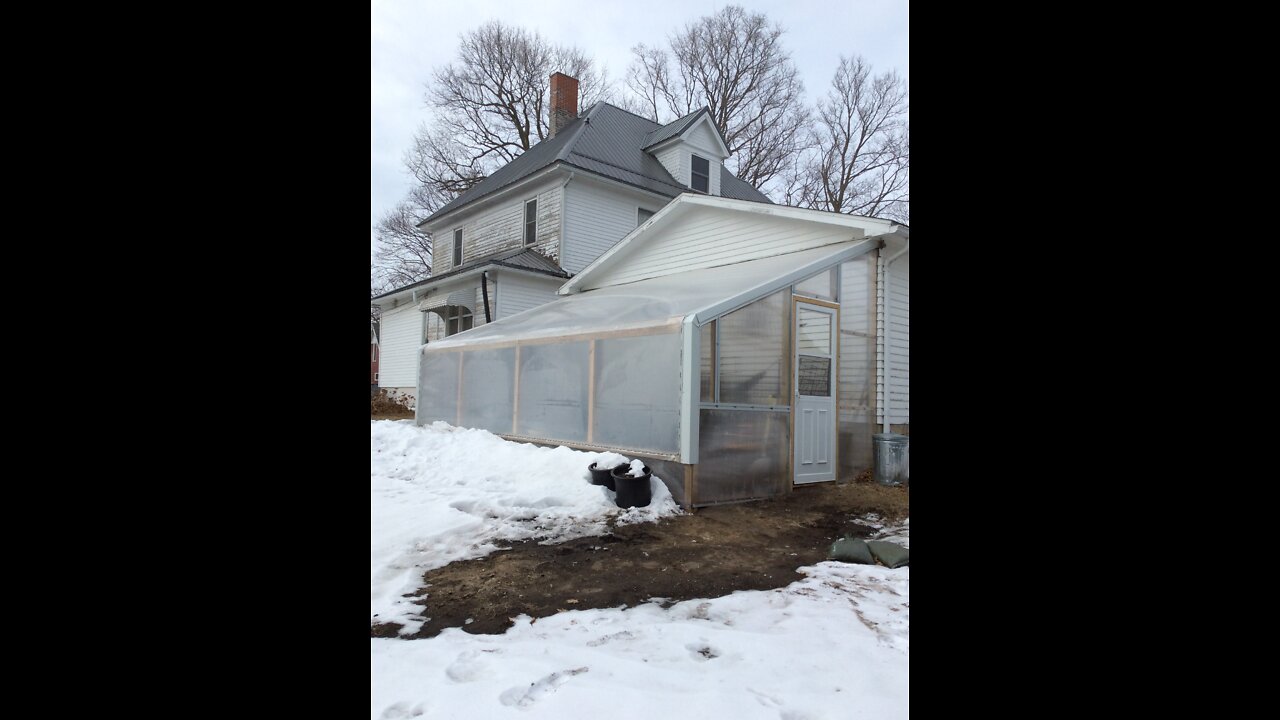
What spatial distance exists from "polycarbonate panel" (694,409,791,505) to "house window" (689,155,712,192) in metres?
10.6

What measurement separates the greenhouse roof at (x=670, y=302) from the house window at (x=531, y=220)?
5.24 meters

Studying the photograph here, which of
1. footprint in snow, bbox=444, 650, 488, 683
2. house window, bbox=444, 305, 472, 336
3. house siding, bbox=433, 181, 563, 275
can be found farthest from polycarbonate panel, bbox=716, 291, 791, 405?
house window, bbox=444, 305, 472, 336

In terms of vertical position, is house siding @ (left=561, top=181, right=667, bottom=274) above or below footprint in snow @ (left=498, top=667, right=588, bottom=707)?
above

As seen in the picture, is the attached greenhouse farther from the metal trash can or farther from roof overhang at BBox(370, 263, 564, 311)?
roof overhang at BBox(370, 263, 564, 311)

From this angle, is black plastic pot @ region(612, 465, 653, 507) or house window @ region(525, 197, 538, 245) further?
house window @ region(525, 197, 538, 245)

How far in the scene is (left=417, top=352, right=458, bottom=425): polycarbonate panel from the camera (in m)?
9.46

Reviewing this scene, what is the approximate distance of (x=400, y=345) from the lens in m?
16.0

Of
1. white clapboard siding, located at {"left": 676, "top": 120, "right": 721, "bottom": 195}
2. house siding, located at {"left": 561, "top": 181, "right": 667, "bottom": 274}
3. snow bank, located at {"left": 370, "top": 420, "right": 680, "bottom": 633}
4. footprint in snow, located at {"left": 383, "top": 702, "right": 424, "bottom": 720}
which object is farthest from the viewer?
white clapboard siding, located at {"left": 676, "top": 120, "right": 721, "bottom": 195}

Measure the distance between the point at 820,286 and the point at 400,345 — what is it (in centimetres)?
1143

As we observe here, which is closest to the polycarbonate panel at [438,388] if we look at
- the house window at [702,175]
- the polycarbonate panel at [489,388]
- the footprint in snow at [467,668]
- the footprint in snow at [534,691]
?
the polycarbonate panel at [489,388]

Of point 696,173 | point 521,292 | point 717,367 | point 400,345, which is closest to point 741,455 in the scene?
point 717,367
